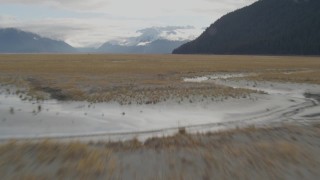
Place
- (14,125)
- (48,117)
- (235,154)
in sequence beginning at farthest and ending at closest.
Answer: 1. (48,117)
2. (14,125)
3. (235,154)

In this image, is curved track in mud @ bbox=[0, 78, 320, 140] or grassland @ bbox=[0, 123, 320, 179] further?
curved track in mud @ bbox=[0, 78, 320, 140]

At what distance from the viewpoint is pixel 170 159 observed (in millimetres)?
15180

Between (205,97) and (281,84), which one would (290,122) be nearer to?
(205,97)

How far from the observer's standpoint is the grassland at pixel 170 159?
13320mm

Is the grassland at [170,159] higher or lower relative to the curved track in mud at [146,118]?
higher

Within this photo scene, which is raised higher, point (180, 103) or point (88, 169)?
point (88, 169)

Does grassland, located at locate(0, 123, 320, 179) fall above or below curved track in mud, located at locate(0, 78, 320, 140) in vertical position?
above

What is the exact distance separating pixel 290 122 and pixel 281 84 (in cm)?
2791

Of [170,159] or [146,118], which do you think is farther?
[146,118]

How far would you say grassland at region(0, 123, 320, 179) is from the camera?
43.7 feet

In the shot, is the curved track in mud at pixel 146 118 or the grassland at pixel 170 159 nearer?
the grassland at pixel 170 159

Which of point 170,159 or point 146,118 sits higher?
point 170,159

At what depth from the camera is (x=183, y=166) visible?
14.3 meters

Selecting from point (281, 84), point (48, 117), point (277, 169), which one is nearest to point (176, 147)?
point (277, 169)
